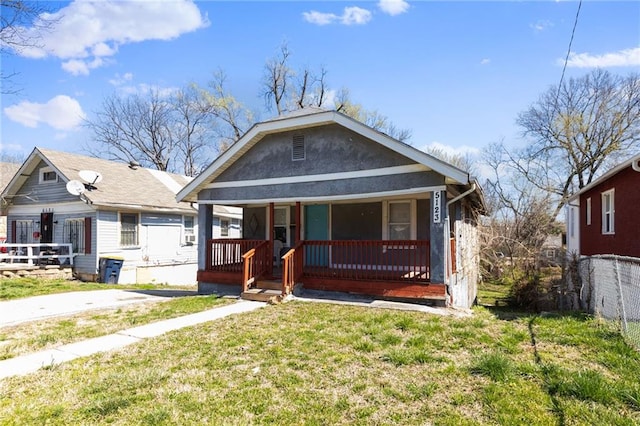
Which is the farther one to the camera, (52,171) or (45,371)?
(52,171)

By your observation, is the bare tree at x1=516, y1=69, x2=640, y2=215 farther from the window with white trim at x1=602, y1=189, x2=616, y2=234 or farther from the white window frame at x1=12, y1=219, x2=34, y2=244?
the white window frame at x1=12, y1=219, x2=34, y2=244

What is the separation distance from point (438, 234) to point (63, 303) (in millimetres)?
9753

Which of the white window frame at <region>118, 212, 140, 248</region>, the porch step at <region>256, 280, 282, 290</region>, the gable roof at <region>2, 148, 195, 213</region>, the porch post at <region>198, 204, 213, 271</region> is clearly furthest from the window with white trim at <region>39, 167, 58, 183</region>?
the porch step at <region>256, 280, 282, 290</region>

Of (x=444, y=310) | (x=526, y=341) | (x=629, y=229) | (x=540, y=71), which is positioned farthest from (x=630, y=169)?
(x=526, y=341)

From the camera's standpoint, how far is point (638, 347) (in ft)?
16.4

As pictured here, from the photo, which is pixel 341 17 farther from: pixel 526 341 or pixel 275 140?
pixel 526 341

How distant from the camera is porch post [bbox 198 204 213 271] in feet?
37.3

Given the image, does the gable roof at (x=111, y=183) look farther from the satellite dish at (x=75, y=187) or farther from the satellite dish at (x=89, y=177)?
the satellite dish at (x=89, y=177)

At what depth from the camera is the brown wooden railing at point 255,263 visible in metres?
9.85

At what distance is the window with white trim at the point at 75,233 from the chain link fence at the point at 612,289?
59.1 ft

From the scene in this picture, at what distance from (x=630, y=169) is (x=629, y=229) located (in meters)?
1.77

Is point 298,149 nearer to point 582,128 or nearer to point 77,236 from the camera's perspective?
point 77,236

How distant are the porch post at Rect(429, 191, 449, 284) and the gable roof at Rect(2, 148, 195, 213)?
13298 mm

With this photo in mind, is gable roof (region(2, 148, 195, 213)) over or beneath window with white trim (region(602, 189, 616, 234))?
over
